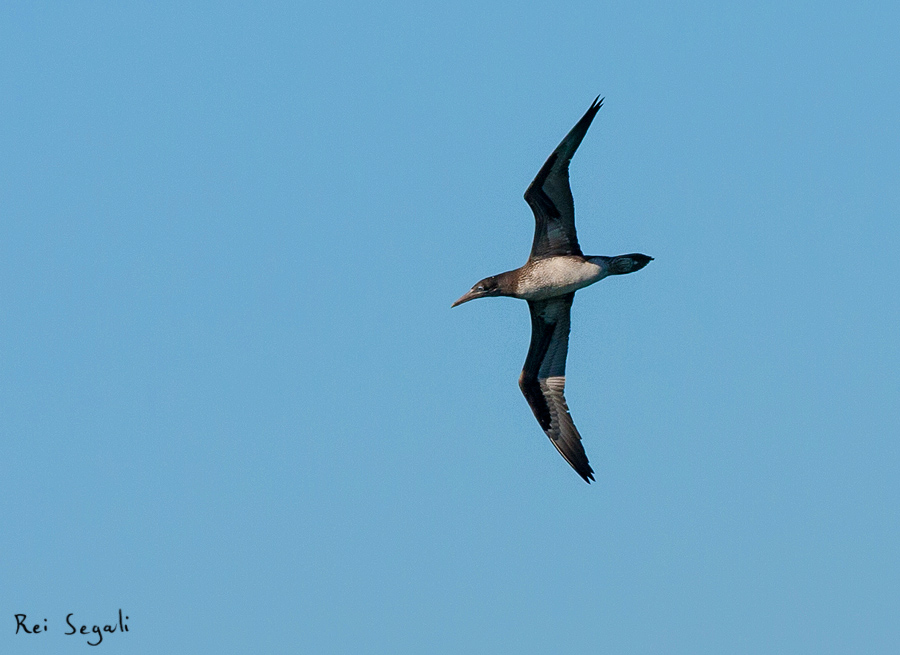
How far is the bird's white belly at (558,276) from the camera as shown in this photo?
24.8m

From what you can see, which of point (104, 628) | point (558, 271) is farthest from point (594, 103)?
point (104, 628)

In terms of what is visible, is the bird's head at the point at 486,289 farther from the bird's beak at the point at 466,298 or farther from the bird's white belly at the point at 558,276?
the bird's white belly at the point at 558,276

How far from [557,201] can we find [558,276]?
5.58ft

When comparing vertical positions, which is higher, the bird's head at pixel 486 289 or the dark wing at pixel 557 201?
the dark wing at pixel 557 201

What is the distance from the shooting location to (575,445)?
26859 mm

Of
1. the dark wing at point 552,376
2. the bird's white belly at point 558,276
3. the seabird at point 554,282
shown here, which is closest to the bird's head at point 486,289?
the seabird at point 554,282

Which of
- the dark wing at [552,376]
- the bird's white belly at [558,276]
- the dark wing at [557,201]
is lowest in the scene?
the dark wing at [552,376]

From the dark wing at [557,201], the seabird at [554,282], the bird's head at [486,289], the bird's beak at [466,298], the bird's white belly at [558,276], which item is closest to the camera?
the dark wing at [557,201]

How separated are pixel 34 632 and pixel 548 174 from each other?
13435 mm

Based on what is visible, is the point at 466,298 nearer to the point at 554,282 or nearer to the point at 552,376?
the point at 554,282

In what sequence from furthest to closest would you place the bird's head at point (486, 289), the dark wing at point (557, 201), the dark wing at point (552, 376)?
the dark wing at point (552, 376) → the bird's head at point (486, 289) → the dark wing at point (557, 201)

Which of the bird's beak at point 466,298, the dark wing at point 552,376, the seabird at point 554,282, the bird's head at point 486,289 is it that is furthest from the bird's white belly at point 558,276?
the bird's beak at point 466,298

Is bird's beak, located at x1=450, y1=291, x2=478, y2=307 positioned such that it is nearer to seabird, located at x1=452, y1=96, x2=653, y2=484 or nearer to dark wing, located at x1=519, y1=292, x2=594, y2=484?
seabird, located at x1=452, y1=96, x2=653, y2=484

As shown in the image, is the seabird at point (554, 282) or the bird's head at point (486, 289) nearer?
the seabird at point (554, 282)
